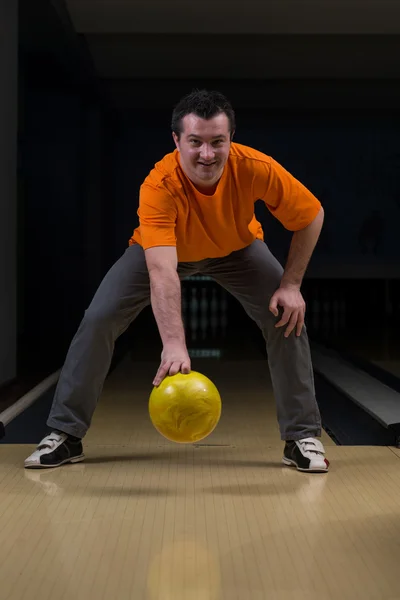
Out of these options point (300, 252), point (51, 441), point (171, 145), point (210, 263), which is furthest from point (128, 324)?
point (171, 145)

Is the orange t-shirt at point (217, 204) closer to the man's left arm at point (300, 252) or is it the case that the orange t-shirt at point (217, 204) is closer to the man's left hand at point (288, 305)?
the man's left arm at point (300, 252)

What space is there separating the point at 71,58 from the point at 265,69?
5.84 ft

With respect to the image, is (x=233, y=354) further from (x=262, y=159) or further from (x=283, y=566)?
(x=283, y=566)

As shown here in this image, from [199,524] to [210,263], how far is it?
918mm

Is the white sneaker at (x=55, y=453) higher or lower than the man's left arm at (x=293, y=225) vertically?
lower

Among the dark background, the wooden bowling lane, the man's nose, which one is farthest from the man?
the dark background

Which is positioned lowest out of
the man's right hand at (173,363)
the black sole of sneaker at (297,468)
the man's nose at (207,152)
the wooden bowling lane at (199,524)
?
the wooden bowling lane at (199,524)

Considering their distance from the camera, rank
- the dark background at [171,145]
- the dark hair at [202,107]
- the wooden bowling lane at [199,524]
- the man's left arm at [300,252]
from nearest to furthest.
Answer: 1. the wooden bowling lane at [199,524]
2. the dark hair at [202,107]
3. the man's left arm at [300,252]
4. the dark background at [171,145]

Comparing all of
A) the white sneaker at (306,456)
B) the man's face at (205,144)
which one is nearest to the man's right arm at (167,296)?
the man's face at (205,144)

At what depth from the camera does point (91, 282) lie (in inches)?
319

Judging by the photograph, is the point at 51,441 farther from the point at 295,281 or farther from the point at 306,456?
the point at 295,281

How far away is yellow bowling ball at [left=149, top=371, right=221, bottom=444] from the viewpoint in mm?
2049

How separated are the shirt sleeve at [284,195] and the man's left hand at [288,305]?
0.62 feet

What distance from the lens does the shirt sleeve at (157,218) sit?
2.25 metres
